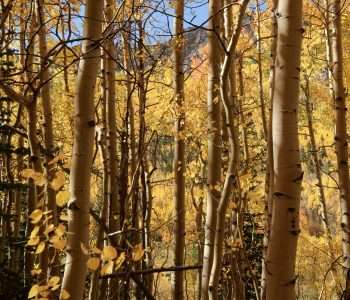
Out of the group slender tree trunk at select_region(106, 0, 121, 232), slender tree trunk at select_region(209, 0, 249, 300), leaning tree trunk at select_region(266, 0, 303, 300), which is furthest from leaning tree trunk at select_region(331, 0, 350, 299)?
leaning tree trunk at select_region(266, 0, 303, 300)

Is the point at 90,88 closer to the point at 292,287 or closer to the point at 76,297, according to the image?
the point at 76,297

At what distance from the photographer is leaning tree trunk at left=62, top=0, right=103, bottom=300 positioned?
175 cm

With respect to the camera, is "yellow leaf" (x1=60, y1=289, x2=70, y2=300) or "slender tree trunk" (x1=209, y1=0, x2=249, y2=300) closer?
"yellow leaf" (x1=60, y1=289, x2=70, y2=300)

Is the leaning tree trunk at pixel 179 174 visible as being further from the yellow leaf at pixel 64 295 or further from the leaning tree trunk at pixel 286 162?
the yellow leaf at pixel 64 295

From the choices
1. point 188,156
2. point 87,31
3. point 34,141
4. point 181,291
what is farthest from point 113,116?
point 188,156

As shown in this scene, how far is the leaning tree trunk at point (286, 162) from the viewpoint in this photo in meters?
1.71

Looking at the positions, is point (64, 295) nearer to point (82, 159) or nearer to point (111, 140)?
point (82, 159)

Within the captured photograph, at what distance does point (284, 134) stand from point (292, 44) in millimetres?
350

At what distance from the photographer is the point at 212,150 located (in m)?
3.19

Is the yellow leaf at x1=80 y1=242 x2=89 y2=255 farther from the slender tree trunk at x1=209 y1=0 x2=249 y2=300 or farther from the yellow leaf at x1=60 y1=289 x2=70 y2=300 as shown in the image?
the slender tree trunk at x1=209 y1=0 x2=249 y2=300

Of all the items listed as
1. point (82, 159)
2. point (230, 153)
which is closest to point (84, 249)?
point (82, 159)

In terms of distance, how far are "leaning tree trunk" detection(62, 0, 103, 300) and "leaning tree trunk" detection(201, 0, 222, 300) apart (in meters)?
1.14

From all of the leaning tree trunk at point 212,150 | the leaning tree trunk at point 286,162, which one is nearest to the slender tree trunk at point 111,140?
the leaning tree trunk at point 212,150

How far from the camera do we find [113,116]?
4785 millimetres
